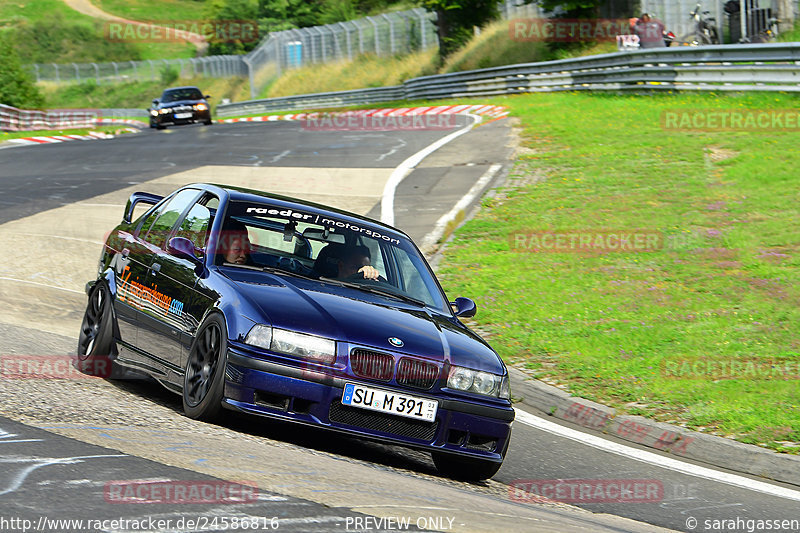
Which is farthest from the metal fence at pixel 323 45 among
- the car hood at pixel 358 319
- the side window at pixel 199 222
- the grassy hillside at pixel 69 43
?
the car hood at pixel 358 319

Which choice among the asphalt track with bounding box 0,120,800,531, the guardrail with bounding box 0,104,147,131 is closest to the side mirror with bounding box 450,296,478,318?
the asphalt track with bounding box 0,120,800,531

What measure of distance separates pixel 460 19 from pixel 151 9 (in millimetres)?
88760

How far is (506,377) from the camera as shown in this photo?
6.45 metres

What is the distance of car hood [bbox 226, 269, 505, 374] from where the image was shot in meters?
5.93

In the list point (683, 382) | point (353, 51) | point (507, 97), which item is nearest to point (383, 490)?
point (683, 382)

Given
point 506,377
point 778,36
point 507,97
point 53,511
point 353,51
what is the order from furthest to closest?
point 353,51 → point 507,97 → point 778,36 → point 506,377 → point 53,511

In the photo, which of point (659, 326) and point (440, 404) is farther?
point (659, 326)

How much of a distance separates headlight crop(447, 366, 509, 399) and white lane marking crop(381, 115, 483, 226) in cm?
885

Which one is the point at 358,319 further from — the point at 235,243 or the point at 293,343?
the point at 235,243

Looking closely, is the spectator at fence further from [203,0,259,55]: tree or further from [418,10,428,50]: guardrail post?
[203,0,259,55]: tree

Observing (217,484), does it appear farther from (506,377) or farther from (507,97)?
(507,97)

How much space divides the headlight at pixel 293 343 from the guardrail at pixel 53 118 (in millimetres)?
37262

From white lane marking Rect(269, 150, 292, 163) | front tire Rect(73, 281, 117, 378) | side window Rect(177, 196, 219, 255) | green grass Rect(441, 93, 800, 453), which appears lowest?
green grass Rect(441, 93, 800, 453)

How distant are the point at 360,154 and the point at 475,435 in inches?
693
